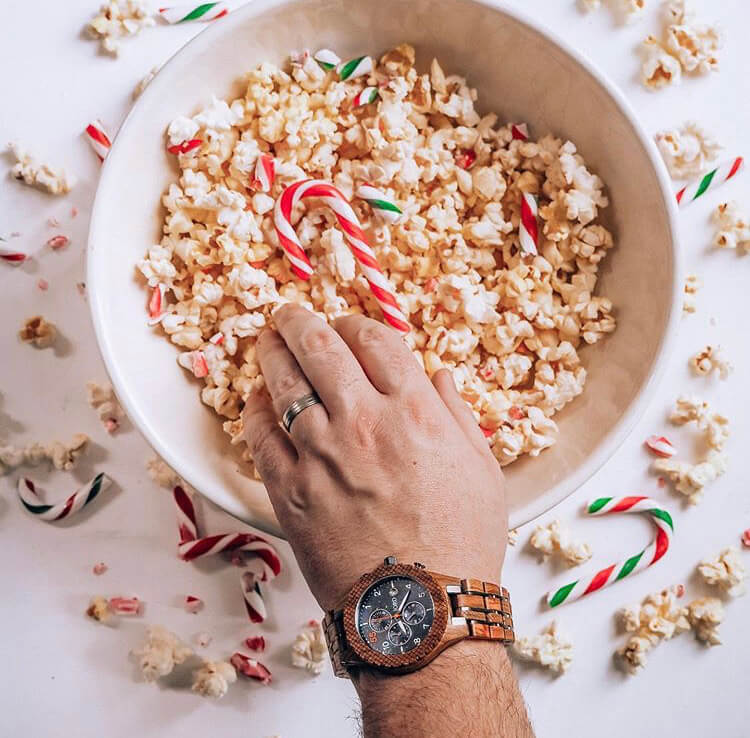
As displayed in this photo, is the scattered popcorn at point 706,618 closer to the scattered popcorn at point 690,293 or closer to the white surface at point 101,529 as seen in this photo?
the white surface at point 101,529

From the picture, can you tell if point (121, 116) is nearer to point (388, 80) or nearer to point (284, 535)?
point (388, 80)

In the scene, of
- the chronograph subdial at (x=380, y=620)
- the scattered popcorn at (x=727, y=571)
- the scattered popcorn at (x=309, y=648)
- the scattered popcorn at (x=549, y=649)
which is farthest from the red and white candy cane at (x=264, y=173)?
the scattered popcorn at (x=727, y=571)

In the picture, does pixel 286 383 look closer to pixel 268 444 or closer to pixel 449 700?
pixel 268 444

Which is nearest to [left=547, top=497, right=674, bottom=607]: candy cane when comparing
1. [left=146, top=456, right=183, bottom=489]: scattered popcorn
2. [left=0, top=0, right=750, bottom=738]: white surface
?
[left=0, top=0, right=750, bottom=738]: white surface

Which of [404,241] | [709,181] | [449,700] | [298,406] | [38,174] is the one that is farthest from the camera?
[709,181]

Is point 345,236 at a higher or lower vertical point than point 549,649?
higher

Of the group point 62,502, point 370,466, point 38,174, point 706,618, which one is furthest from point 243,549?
point 706,618

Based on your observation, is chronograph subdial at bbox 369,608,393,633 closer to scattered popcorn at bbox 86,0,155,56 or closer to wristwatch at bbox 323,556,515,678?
wristwatch at bbox 323,556,515,678

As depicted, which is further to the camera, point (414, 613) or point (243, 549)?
point (243, 549)
